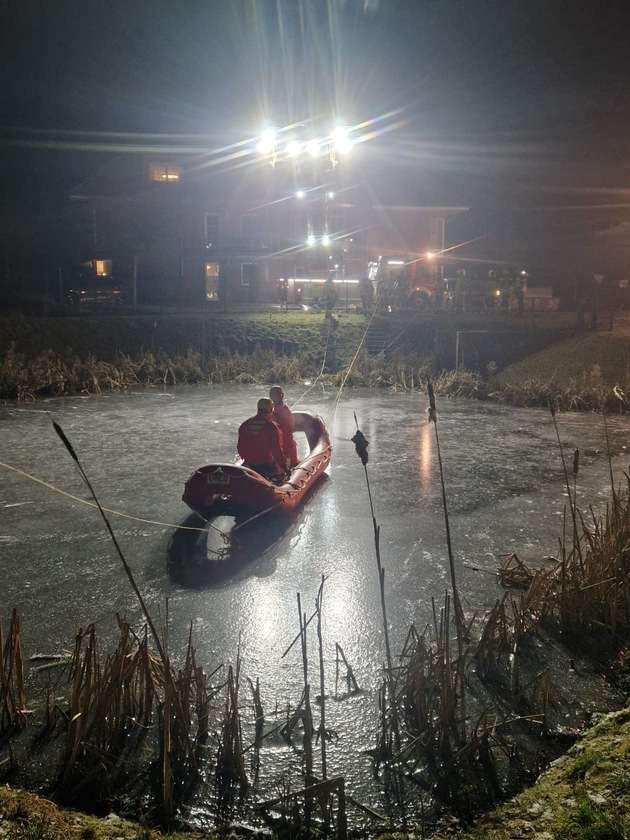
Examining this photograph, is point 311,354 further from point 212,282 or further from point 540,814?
point 540,814

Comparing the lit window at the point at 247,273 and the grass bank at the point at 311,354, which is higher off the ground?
the lit window at the point at 247,273

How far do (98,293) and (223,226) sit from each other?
26.4 ft

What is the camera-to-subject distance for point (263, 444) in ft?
29.7

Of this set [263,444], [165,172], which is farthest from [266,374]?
[165,172]

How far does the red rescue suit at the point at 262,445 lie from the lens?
8930 millimetres

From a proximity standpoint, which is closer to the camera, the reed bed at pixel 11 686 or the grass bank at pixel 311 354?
the reed bed at pixel 11 686

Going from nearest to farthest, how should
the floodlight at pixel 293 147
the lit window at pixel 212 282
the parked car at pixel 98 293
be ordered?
1. the floodlight at pixel 293 147
2. the parked car at pixel 98 293
3. the lit window at pixel 212 282

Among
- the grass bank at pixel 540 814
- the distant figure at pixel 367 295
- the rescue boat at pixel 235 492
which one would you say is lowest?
the grass bank at pixel 540 814

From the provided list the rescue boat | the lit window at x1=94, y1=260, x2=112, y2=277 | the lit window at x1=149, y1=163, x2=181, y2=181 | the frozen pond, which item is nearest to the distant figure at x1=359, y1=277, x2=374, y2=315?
the lit window at x1=149, y1=163, x2=181, y2=181

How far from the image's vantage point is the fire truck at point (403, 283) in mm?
29844

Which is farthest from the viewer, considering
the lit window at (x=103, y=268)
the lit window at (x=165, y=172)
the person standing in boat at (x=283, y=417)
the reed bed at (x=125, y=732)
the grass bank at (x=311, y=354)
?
the lit window at (x=103, y=268)

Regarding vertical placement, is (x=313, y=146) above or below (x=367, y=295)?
above

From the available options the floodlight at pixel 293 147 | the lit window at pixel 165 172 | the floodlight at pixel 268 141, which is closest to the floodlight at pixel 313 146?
the floodlight at pixel 293 147

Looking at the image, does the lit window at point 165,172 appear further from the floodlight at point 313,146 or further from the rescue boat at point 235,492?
the rescue boat at point 235,492
